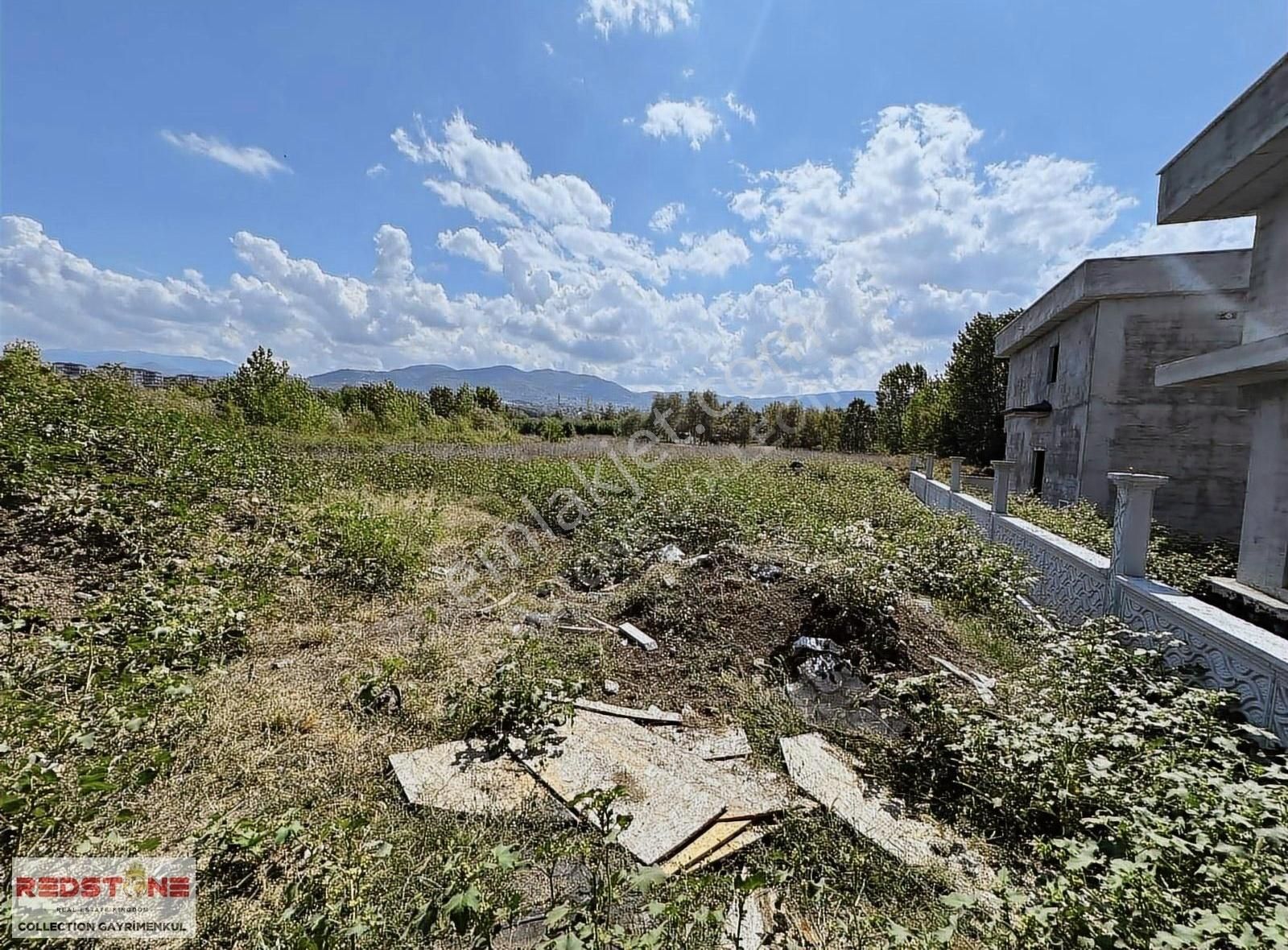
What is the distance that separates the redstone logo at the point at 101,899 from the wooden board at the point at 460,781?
0.80 m

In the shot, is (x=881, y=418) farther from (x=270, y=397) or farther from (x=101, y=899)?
(x=101, y=899)

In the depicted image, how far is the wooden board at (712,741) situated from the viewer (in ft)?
9.34

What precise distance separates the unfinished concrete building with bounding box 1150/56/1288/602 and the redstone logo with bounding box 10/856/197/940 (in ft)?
24.0

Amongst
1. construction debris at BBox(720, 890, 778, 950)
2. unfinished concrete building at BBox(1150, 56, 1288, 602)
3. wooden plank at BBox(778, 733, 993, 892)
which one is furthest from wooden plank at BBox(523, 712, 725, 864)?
unfinished concrete building at BBox(1150, 56, 1288, 602)

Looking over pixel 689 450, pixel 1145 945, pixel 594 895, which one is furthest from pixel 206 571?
pixel 689 450

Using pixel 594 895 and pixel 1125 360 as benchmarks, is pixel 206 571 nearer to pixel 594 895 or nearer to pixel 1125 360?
pixel 594 895

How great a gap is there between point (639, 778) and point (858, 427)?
30.4m

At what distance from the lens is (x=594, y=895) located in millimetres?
1701

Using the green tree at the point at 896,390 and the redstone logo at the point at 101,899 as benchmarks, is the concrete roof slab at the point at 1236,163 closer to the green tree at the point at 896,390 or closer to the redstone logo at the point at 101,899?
the redstone logo at the point at 101,899

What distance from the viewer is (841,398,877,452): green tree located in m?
29.9

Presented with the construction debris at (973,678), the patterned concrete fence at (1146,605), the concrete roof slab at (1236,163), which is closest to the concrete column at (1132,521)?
the patterned concrete fence at (1146,605)

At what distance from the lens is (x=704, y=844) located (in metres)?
2.16

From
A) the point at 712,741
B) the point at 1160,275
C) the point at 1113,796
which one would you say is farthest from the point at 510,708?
the point at 1160,275

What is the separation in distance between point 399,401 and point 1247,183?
81.8 feet
